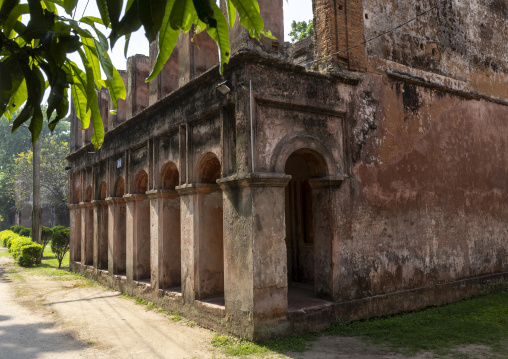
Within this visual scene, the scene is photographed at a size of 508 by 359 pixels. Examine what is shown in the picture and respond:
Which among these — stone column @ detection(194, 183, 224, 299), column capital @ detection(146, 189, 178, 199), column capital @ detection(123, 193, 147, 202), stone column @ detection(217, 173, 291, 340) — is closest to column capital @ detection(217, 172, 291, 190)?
stone column @ detection(217, 173, 291, 340)

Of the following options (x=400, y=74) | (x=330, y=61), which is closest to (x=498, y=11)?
(x=400, y=74)

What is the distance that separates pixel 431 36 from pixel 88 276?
12828 mm

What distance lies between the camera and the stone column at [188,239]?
8320mm

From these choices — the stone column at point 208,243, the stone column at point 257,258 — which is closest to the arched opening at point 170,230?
the stone column at point 208,243

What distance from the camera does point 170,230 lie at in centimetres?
993

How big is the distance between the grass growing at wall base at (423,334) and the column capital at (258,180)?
2.45m

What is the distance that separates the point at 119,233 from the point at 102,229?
183 cm

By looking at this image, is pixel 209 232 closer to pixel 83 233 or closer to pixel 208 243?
pixel 208 243

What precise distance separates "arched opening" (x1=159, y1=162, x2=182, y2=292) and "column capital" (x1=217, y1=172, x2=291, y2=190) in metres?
3.06

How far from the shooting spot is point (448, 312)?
8.45 metres

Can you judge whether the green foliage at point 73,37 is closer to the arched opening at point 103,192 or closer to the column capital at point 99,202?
the column capital at point 99,202

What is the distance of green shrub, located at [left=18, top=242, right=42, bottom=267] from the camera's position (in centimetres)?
1909

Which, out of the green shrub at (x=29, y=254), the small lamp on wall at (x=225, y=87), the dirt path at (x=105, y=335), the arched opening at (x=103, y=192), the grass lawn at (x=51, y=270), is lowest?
the grass lawn at (x=51, y=270)

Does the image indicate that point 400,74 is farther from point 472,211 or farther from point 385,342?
point 385,342
